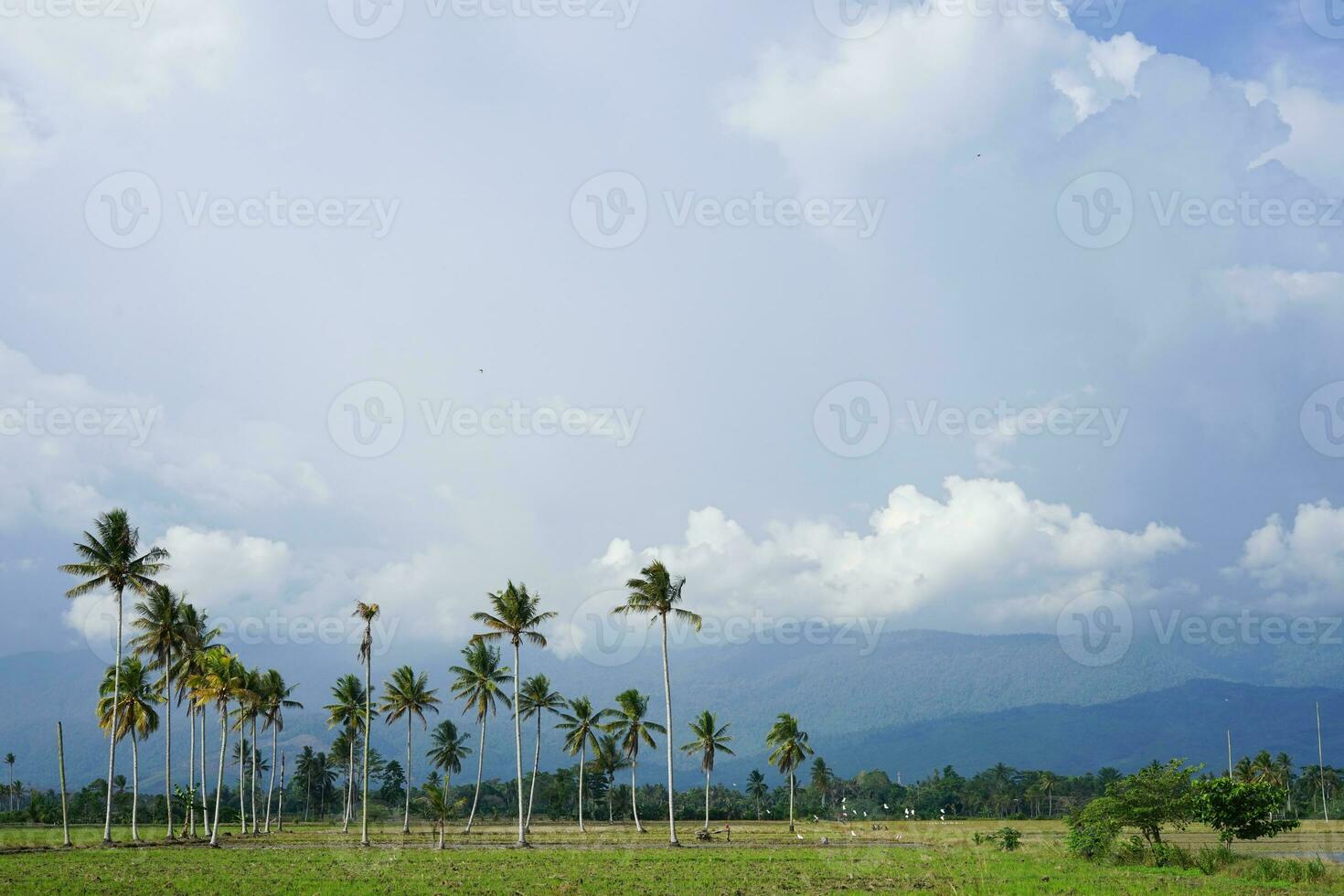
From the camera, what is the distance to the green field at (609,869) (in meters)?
33.9

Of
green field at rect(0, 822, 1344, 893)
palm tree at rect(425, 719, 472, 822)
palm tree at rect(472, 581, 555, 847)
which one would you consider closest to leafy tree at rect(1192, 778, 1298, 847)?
green field at rect(0, 822, 1344, 893)

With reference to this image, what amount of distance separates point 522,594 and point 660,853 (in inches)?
754

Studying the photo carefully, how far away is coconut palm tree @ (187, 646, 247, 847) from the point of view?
214 ft

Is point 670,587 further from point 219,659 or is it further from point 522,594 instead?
point 219,659

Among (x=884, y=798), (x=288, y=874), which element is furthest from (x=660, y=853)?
(x=884, y=798)

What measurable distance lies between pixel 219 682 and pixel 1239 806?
58947 mm

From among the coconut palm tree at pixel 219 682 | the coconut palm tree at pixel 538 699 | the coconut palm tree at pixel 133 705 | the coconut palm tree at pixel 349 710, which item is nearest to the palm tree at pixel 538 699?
the coconut palm tree at pixel 538 699

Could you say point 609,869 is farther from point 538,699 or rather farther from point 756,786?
point 756,786

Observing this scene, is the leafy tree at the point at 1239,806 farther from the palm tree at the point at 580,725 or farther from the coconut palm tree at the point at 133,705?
the coconut palm tree at the point at 133,705

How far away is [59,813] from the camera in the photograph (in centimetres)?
10181

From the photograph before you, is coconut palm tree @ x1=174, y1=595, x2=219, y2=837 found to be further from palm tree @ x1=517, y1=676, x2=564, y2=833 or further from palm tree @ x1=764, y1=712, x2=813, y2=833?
palm tree @ x1=764, y1=712, x2=813, y2=833

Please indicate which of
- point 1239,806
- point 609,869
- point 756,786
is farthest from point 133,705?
point 756,786

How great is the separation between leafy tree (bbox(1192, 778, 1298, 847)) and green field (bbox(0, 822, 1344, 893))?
332cm

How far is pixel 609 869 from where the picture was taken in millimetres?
41844
